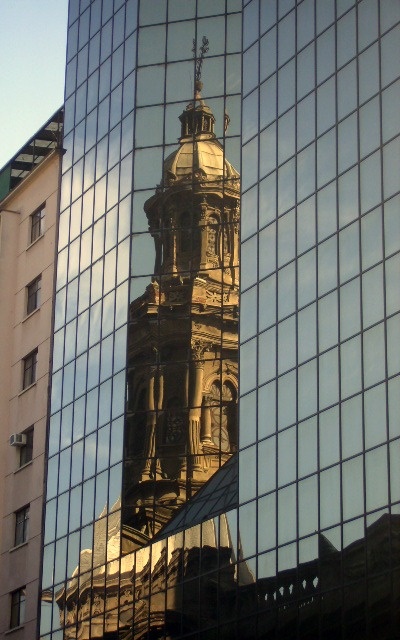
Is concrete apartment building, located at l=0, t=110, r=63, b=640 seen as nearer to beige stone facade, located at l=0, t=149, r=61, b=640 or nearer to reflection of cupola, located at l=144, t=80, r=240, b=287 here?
beige stone facade, located at l=0, t=149, r=61, b=640

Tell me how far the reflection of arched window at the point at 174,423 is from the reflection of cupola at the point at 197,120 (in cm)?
954

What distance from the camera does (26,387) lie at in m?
59.2

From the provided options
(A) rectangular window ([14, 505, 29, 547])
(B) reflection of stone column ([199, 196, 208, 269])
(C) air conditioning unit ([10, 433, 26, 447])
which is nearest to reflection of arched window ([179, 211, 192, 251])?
(B) reflection of stone column ([199, 196, 208, 269])

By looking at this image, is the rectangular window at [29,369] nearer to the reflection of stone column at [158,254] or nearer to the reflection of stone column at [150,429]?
the reflection of stone column at [158,254]

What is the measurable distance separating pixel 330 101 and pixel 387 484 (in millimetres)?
12642

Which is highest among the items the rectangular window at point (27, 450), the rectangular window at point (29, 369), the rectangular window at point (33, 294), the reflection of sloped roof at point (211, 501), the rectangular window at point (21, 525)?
the rectangular window at point (33, 294)

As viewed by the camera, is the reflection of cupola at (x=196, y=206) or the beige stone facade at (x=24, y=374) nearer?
the reflection of cupola at (x=196, y=206)

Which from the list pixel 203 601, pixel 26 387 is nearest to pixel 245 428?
pixel 203 601

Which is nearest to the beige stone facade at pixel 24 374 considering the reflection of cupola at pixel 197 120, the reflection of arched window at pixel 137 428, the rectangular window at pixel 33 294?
the rectangular window at pixel 33 294

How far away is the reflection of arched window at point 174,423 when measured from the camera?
50.8 metres

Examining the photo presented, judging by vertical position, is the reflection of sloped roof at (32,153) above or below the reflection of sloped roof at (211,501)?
above

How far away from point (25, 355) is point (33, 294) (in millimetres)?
2601

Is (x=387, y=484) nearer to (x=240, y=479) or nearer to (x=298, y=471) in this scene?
(x=298, y=471)

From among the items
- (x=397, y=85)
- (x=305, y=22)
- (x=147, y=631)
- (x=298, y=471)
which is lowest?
(x=147, y=631)
